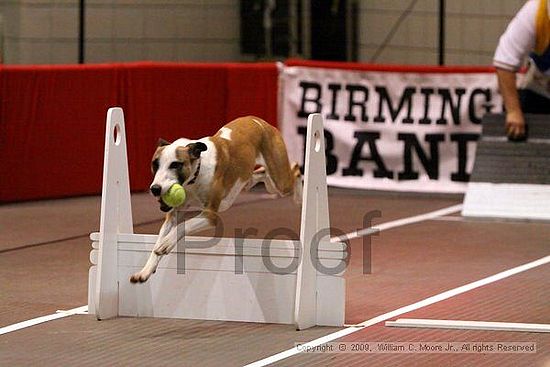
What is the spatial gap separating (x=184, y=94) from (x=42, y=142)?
5.58ft

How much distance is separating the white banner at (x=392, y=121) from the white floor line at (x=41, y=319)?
238 inches

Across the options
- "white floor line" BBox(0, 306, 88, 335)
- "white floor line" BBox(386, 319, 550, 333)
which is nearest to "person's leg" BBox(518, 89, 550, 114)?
"white floor line" BBox(386, 319, 550, 333)

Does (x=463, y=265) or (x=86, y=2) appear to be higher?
(x=86, y=2)

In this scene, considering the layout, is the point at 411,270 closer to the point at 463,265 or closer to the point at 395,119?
the point at 463,265

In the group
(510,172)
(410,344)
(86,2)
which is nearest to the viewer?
(410,344)

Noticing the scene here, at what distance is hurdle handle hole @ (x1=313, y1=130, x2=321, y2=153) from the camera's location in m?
7.83

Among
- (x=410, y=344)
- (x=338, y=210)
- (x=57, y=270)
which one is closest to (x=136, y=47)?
(x=338, y=210)

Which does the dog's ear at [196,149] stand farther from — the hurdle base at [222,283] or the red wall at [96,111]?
the red wall at [96,111]

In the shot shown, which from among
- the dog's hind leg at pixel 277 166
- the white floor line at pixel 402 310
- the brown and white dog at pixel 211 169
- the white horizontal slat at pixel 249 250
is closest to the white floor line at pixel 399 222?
the white floor line at pixel 402 310

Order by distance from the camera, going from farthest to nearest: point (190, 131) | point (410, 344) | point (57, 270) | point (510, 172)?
point (190, 131), point (510, 172), point (57, 270), point (410, 344)

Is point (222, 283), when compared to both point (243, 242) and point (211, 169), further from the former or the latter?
point (211, 169)

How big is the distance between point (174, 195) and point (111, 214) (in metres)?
0.76

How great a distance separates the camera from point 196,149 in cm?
762

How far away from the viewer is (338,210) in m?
12.8
